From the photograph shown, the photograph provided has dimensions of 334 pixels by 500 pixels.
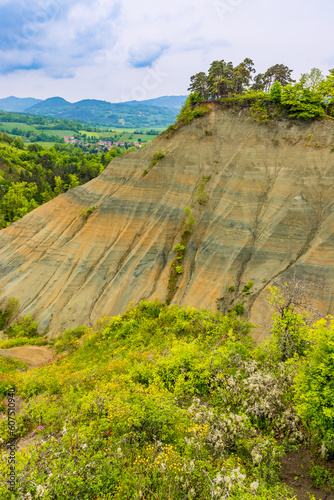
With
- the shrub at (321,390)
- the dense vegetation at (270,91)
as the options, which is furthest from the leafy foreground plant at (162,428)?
the dense vegetation at (270,91)

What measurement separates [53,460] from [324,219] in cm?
2909

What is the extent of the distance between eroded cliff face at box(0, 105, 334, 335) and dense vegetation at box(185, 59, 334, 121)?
2.05 m

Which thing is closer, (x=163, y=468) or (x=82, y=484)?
(x=82, y=484)

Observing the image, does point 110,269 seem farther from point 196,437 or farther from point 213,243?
point 196,437

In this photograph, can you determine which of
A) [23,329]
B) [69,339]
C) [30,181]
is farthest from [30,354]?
[30,181]

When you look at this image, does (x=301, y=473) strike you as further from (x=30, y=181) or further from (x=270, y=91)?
(x=30, y=181)

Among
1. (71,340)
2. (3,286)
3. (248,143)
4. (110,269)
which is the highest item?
(248,143)

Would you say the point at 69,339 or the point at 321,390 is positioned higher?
the point at 321,390

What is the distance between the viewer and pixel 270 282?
2652cm

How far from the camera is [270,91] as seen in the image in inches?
1422

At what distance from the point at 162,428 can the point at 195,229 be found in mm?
25274

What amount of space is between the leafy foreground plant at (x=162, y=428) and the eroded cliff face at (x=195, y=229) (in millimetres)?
12405

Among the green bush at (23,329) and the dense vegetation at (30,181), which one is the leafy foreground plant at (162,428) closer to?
the green bush at (23,329)

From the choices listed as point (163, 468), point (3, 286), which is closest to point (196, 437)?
point (163, 468)
